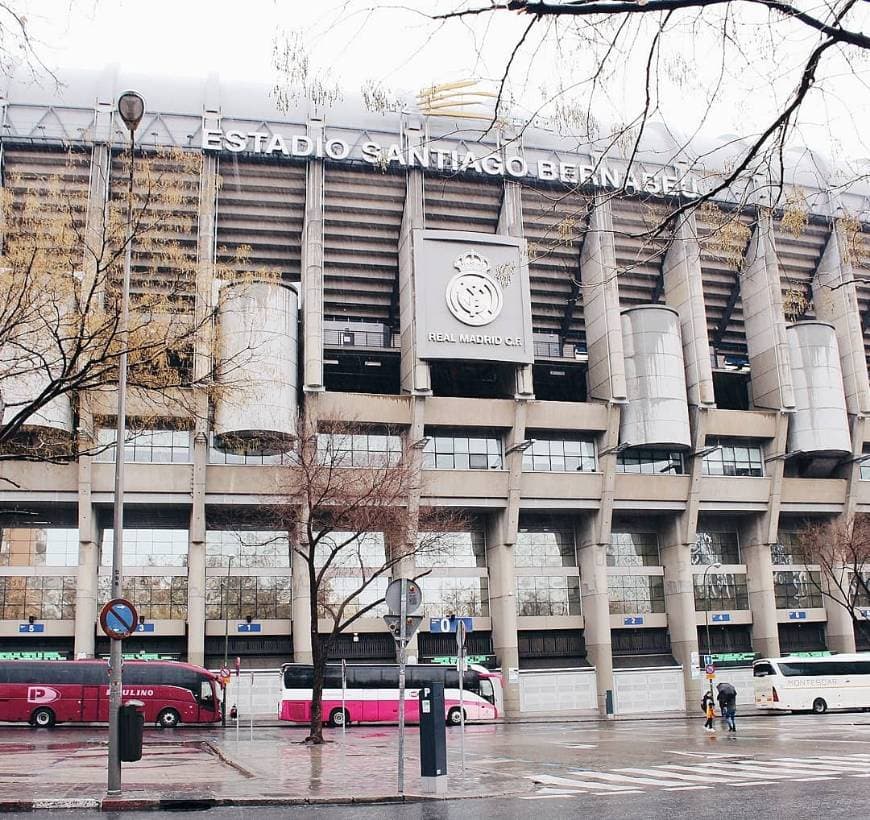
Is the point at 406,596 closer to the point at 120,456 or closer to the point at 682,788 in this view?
the point at 682,788

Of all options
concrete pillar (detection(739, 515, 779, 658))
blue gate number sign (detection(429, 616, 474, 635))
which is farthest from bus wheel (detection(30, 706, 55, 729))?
concrete pillar (detection(739, 515, 779, 658))

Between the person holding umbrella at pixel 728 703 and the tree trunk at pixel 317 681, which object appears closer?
the tree trunk at pixel 317 681

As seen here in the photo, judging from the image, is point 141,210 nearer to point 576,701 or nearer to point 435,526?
point 435,526

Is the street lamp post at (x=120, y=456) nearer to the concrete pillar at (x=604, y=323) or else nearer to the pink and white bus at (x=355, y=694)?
the pink and white bus at (x=355, y=694)

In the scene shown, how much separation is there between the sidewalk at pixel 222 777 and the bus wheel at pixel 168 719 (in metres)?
14.3

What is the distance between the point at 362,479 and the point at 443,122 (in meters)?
23.4

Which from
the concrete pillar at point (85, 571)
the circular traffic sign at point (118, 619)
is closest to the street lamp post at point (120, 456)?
the circular traffic sign at point (118, 619)

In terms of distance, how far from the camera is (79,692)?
40.2 meters

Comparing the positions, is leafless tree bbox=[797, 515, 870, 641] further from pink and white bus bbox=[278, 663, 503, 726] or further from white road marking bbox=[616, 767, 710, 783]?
white road marking bbox=[616, 767, 710, 783]

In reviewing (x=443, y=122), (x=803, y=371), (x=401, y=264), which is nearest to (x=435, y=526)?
(x=401, y=264)

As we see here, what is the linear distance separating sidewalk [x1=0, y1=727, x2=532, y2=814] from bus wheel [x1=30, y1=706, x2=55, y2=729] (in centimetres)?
1344

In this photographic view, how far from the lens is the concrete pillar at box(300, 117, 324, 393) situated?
48719 millimetres

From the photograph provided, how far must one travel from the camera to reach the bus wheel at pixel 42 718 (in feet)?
130

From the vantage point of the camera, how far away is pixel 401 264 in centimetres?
5281
